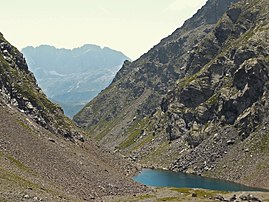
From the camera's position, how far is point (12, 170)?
328 ft

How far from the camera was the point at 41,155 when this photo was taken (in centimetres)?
12162

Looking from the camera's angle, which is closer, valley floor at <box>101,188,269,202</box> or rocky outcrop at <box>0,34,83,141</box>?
valley floor at <box>101,188,269,202</box>

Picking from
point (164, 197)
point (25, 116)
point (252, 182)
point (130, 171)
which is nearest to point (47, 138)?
point (25, 116)

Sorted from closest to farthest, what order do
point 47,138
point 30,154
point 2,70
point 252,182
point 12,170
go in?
point 12,170 < point 30,154 < point 47,138 < point 2,70 < point 252,182

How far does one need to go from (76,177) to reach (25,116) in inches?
1536

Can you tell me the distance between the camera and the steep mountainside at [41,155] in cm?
9519

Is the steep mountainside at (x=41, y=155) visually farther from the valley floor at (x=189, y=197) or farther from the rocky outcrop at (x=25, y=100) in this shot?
the valley floor at (x=189, y=197)

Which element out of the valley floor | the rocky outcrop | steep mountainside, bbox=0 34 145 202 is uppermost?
the rocky outcrop

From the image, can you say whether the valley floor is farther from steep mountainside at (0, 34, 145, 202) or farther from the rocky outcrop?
the rocky outcrop

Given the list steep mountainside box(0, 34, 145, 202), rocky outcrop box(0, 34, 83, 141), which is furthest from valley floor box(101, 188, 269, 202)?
rocky outcrop box(0, 34, 83, 141)

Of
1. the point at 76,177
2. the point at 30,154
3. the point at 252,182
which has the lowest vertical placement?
the point at 252,182

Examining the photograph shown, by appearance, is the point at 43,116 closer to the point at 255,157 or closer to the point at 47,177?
the point at 47,177

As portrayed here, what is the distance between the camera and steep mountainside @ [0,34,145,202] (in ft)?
Result: 312

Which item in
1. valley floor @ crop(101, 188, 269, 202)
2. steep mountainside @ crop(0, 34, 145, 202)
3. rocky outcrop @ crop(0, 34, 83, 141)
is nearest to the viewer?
steep mountainside @ crop(0, 34, 145, 202)
